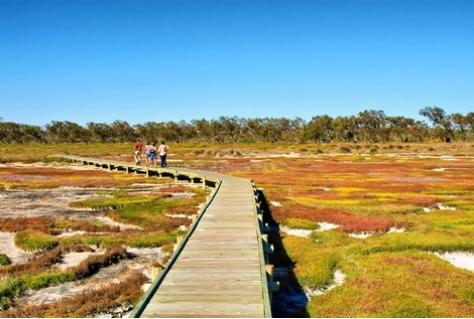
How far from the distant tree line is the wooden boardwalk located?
146 metres

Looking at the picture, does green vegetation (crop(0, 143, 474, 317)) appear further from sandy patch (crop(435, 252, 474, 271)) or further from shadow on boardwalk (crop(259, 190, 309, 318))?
sandy patch (crop(435, 252, 474, 271))

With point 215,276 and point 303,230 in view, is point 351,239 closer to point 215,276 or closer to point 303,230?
point 303,230

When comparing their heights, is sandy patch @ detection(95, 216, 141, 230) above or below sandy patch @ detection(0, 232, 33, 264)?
above

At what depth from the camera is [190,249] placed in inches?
471

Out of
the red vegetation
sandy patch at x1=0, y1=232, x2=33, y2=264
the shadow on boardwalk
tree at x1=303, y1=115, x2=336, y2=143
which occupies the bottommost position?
the shadow on boardwalk

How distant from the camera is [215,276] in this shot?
31.9 feet

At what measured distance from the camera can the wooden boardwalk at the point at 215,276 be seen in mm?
7930

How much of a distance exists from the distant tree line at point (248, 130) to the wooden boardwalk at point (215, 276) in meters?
146

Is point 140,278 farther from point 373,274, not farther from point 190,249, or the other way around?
point 373,274

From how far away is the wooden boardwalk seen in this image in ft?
26.0

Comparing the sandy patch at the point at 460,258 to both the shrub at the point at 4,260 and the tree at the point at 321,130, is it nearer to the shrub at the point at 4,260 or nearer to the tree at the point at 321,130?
the shrub at the point at 4,260

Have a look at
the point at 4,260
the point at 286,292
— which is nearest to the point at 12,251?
the point at 4,260

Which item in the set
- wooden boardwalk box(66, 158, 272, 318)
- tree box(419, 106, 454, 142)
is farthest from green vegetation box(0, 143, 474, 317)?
tree box(419, 106, 454, 142)

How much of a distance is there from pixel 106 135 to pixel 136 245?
548 ft
